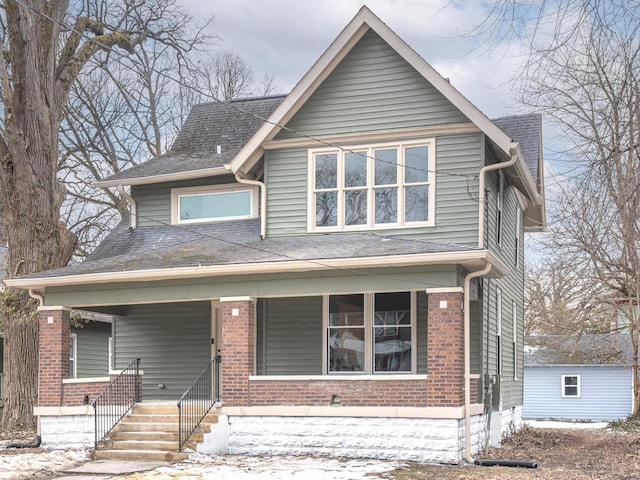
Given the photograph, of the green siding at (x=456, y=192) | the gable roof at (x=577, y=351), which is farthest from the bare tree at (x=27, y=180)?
the gable roof at (x=577, y=351)

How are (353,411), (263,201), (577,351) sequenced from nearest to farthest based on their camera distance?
(353,411), (263,201), (577,351)

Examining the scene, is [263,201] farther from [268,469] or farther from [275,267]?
[268,469]

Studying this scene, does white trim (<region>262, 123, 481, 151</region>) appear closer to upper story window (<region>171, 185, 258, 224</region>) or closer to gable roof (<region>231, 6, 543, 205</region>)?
gable roof (<region>231, 6, 543, 205</region>)

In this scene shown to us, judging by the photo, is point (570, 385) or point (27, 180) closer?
point (27, 180)

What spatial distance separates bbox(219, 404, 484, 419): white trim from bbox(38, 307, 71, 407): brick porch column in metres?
3.76

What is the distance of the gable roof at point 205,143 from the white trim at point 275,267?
3.35 metres

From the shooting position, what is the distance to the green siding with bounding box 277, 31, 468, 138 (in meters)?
16.5

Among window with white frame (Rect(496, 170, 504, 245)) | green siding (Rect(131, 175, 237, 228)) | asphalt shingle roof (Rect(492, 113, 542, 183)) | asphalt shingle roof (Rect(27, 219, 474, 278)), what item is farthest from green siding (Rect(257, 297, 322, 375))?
asphalt shingle roof (Rect(492, 113, 542, 183))

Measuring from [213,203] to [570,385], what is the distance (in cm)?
2100

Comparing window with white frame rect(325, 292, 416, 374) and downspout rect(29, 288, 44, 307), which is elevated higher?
downspout rect(29, 288, 44, 307)

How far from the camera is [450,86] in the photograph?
16000mm

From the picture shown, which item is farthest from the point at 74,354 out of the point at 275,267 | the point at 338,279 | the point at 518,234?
the point at 338,279

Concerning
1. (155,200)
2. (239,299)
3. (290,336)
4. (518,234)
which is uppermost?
(155,200)

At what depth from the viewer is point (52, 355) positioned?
17.3m
